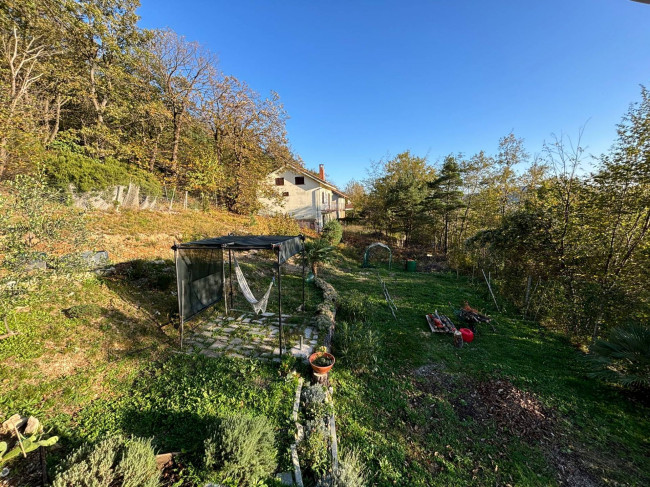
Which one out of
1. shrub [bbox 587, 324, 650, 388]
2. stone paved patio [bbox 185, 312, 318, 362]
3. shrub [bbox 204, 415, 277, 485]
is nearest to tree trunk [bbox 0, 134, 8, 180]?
stone paved patio [bbox 185, 312, 318, 362]

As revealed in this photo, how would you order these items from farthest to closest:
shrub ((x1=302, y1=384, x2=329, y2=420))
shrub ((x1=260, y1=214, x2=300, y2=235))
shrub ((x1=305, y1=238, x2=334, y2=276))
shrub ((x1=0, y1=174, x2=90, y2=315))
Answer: shrub ((x1=260, y1=214, x2=300, y2=235)) < shrub ((x1=305, y1=238, x2=334, y2=276)) < shrub ((x1=302, y1=384, x2=329, y2=420)) < shrub ((x1=0, y1=174, x2=90, y2=315))

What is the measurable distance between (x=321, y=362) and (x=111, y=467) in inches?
103

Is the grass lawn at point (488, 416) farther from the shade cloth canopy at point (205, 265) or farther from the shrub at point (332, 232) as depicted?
the shrub at point (332, 232)

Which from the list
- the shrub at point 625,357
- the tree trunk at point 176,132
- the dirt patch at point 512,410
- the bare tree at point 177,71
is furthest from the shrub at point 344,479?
Result: the tree trunk at point 176,132

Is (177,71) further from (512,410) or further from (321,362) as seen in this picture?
(512,410)

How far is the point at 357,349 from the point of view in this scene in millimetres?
4473

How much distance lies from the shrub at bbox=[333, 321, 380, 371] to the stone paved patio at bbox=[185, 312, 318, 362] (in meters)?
0.54

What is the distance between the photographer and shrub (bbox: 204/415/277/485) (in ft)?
7.07

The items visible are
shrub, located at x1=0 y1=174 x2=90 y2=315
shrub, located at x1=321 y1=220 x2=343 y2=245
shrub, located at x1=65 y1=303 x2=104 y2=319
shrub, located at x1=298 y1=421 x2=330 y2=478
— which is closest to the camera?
shrub, located at x1=298 y1=421 x2=330 y2=478

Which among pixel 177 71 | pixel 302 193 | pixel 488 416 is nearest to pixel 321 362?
pixel 488 416

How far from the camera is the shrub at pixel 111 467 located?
1.78m

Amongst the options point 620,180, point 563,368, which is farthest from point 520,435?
point 620,180

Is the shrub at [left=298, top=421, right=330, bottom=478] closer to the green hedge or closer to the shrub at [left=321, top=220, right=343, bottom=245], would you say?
the green hedge

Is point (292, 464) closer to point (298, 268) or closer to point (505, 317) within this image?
point (505, 317)
